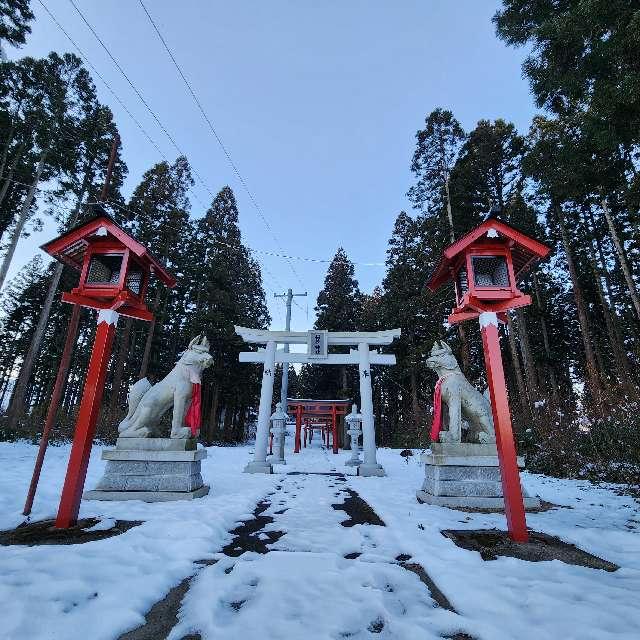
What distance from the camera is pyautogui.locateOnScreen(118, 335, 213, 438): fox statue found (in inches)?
192

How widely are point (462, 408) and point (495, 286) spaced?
2.11 meters

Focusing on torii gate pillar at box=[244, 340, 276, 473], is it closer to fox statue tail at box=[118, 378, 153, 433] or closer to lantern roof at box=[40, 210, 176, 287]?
fox statue tail at box=[118, 378, 153, 433]

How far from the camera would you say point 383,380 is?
88.0ft

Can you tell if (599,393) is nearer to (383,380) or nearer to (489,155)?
(489,155)

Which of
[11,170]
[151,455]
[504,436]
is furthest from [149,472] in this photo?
[11,170]

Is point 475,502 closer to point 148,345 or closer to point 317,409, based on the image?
point 317,409

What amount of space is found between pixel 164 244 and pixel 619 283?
23.8 m

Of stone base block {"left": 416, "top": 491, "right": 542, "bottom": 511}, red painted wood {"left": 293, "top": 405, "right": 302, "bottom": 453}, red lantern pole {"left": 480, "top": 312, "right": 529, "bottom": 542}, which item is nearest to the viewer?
red lantern pole {"left": 480, "top": 312, "right": 529, "bottom": 542}

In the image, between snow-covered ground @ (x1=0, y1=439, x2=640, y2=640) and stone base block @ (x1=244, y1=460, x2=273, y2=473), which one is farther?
stone base block @ (x1=244, y1=460, x2=273, y2=473)

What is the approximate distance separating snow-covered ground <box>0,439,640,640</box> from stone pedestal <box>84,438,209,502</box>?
0.68m

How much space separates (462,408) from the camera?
5.14 m

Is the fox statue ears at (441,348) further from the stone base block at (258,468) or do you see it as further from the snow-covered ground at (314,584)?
the stone base block at (258,468)

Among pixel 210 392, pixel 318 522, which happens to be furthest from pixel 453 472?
pixel 210 392

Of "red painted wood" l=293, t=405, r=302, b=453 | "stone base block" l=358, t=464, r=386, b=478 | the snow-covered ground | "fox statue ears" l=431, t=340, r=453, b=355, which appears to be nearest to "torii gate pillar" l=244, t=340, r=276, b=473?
"stone base block" l=358, t=464, r=386, b=478
